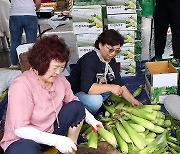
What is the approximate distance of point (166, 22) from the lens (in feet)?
11.8

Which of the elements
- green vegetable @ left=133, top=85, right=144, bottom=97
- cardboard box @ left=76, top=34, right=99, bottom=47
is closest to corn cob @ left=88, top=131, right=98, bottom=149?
green vegetable @ left=133, top=85, right=144, bottom=97

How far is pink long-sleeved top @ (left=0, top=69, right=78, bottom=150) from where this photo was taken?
173 centimetres

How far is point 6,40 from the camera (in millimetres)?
4754

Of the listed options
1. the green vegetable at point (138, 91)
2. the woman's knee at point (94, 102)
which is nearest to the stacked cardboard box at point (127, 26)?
the green vegetable at point (138, 91)

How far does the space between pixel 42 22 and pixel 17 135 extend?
8.83ft

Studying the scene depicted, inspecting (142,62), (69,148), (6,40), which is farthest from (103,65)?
(6,40)

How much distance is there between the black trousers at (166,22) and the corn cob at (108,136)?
5.74ft

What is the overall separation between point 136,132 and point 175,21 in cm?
166

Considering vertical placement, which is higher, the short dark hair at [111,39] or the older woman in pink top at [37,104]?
the short dark hair at [111,39]

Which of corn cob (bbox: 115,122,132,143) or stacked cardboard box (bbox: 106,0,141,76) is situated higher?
stacked cardboard box (bbox: 106,0,141,76)

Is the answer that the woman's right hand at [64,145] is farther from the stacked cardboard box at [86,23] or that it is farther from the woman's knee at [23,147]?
the stacked cardboard box at [86,23]

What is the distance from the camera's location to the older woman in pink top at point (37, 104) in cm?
174

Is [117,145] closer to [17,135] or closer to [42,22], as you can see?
[17,135]

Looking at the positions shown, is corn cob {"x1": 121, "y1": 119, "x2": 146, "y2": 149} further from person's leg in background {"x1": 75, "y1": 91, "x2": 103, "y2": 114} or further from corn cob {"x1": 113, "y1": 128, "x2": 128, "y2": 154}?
person's leg in background {"x1": 75, "y1": 91, "x2": 103, "y2": 114}
